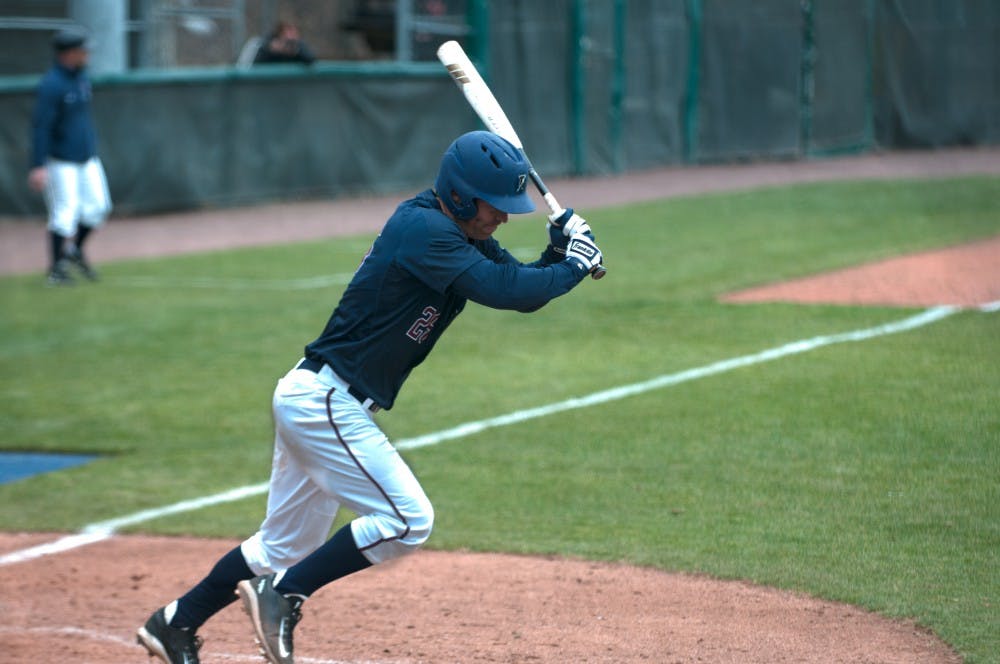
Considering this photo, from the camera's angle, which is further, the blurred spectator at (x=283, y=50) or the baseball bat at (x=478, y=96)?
the blurred spectator at (x=283, y=50)

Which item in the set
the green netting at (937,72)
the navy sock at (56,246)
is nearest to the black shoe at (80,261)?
the navy sock at (56,246)

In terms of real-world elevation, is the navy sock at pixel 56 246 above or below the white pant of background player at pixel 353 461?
below

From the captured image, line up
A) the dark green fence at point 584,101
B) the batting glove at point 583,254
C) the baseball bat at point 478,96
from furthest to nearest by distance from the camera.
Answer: the dark green fence at point 584,101
the baseball bat at point 478,96
the batting glove at point 583,254

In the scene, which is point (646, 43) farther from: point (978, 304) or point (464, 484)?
point (464, 484)

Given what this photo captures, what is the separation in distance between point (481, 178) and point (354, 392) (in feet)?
2.67

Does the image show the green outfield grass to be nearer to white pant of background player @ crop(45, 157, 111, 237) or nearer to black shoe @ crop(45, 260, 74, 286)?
black shoe @ crop(45, 260, 74, 286)

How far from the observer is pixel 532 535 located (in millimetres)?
6582

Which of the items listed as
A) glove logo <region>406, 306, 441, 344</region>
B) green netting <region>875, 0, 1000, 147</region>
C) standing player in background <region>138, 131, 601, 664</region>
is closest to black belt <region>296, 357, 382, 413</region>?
standing player in background <region>138, 131, 601, 664</region>

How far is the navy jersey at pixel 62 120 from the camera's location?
14.0 metres

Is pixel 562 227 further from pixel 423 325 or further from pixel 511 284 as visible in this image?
pixel 423 325

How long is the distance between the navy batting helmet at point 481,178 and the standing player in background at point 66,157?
9936 millimetres

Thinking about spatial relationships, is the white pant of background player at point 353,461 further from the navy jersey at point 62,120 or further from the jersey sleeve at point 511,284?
the navy jersey at point 62,120

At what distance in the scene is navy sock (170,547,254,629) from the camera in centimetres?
491

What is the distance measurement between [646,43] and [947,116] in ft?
22.0
